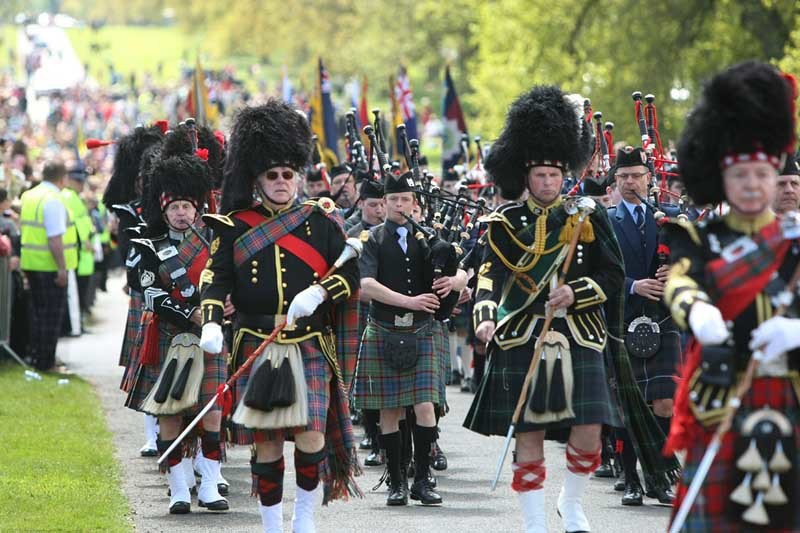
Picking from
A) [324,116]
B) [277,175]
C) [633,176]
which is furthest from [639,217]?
[324,116]

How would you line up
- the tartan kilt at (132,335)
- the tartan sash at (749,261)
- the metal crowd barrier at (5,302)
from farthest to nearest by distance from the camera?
the metal crowd barrier at (5,302) → the tartan kilt at (132,335) → the tartan sash at (749,261)

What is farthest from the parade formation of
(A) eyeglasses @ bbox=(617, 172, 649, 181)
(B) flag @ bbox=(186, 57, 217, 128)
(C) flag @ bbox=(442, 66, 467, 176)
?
(C) flag @ bbox=(442, 66, 467, 176)

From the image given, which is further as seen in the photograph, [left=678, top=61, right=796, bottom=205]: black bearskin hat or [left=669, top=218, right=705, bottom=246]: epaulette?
[left=669, top=218, right=705, bottom=246]: epaulette

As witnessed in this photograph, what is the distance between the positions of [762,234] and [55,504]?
190 inches

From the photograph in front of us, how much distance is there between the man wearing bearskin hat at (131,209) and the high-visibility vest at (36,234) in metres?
4.33

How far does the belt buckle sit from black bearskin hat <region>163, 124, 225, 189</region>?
4.36 ft

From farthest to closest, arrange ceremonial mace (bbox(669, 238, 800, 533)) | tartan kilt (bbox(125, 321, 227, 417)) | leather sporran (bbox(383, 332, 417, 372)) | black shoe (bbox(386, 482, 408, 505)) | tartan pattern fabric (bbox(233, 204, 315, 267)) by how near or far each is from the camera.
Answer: leather sporran (bbox(383, 332, 417, 372)), black shoe (bbox(386, 482, 408, 505)), tartan kilt (bbox(125, 321, 227, 417)), tartan pattern fabric (bbox(233, 204, 315, 267)), ceremonial mace (bbox(669, 238, 800, 533))

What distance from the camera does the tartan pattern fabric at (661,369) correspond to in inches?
394

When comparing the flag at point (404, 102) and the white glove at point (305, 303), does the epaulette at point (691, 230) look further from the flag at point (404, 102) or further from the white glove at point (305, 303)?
the flag at point (404, 102)

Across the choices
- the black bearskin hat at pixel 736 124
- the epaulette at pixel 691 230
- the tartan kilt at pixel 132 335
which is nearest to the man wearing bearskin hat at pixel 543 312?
the epaulette at pixel 691 230

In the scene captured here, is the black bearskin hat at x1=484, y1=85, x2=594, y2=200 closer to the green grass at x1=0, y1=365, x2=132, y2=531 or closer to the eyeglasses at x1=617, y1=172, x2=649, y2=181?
the eyeglasses at x1=617, y1=172, x2=649, y2=181

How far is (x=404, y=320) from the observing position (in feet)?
32.5

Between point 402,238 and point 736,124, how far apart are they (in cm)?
402

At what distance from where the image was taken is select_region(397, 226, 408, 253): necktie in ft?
32.4
